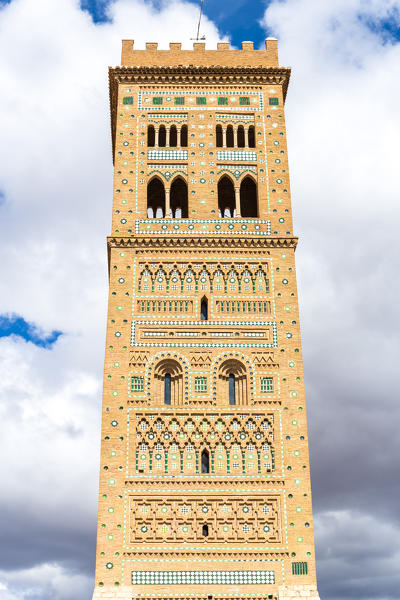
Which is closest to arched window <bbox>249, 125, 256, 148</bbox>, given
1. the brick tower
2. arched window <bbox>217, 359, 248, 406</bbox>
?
the brick tower

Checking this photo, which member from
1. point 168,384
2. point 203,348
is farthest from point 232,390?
point 168,384

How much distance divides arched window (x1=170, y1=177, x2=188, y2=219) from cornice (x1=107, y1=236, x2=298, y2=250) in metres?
2.16

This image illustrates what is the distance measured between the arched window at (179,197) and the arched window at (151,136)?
1.61 m

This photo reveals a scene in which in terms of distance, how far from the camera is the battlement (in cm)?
2933

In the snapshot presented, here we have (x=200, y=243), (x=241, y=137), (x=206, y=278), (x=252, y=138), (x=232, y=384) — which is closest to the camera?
(x=232, y=384)

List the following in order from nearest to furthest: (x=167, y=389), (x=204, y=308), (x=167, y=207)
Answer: (x=167, y=389) → (x=204, y=308) → (x=167, y=207)

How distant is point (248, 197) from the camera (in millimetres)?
29688

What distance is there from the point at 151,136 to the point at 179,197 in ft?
8.67

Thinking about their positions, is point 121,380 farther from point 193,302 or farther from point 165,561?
point 165,561

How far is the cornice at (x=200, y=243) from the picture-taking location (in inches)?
1024

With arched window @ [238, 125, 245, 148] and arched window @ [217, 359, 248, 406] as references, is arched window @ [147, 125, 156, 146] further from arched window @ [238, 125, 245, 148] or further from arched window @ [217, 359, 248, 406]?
arched window @ [217, 359, 248, 406]

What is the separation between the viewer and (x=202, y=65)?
29172mm

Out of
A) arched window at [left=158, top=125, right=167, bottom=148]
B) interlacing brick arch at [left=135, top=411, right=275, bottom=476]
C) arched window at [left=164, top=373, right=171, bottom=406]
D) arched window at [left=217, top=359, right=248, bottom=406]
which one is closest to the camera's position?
interlacing brick arch at [left=135, top=411, right=275, bottom=476]

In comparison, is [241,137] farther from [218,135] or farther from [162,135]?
[162,135]
